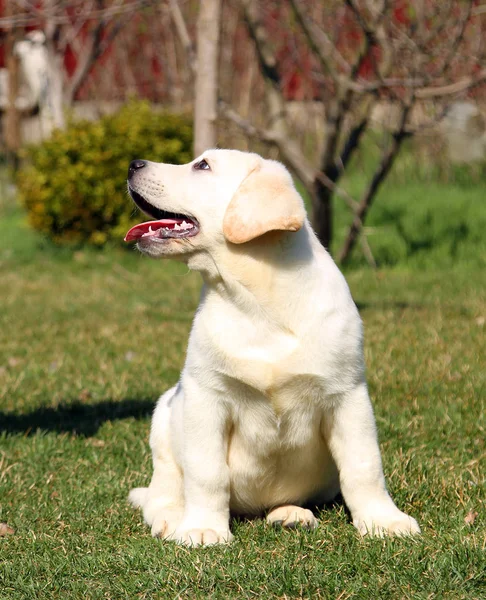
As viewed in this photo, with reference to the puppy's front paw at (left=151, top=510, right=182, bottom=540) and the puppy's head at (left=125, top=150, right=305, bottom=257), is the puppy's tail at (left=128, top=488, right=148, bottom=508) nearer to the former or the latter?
the puppy's front paw at (left=151, top=510, right=182, bottom=540)

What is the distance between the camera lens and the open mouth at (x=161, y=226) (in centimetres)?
289

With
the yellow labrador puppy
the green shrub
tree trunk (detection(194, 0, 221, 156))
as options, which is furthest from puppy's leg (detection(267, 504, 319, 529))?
the green shrub

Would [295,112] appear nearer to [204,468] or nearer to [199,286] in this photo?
[199,286]

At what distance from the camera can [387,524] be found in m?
2.84

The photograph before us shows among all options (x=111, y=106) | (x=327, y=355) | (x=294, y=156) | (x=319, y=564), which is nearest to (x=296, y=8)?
(x=294, y=156)

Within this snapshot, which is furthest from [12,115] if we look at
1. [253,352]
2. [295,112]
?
[253,352]

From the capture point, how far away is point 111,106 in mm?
14727

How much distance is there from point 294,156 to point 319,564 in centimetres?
496

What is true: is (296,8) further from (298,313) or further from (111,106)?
(111,106)

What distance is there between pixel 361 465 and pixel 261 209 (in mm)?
826

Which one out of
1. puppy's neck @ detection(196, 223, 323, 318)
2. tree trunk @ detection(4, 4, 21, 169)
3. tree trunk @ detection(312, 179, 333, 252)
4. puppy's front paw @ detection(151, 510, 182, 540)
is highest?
puppy's neck @ detection(196, 223, 323, 318)

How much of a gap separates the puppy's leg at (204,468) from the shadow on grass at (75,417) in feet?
4.84

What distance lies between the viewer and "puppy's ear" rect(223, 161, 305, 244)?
2705 mm

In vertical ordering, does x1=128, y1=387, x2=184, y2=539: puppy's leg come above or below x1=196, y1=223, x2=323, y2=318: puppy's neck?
below
